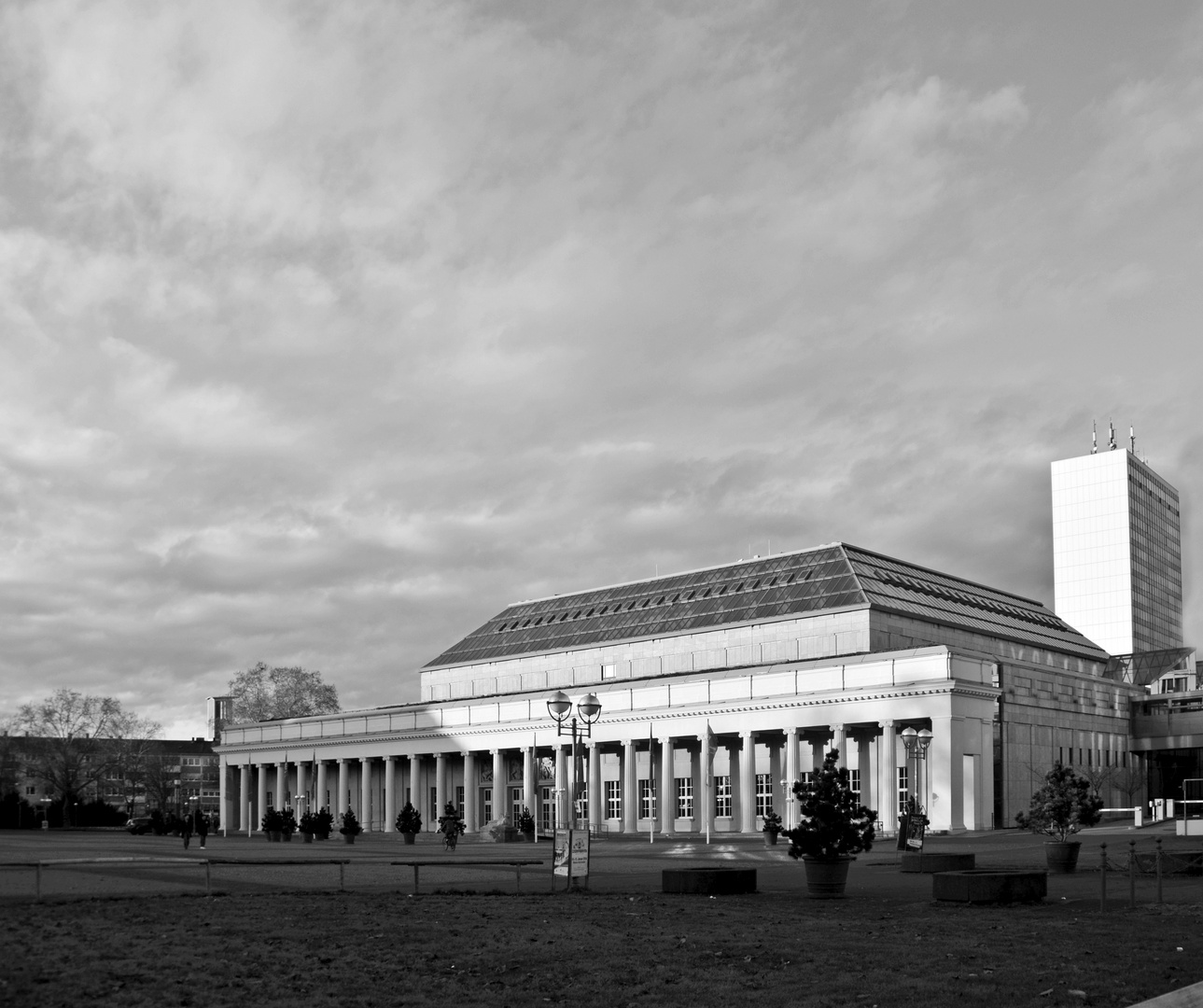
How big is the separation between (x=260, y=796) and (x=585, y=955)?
125150 mm

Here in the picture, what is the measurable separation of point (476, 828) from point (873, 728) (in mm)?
37725

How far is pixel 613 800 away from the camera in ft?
347

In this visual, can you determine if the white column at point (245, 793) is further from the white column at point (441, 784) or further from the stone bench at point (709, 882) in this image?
the stone bench at point (709, 882)

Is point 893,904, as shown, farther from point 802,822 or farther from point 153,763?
point 153,763

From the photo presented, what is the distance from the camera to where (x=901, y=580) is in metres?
105

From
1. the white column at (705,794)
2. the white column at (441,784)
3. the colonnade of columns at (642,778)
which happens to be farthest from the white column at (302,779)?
the white column at (705,794)

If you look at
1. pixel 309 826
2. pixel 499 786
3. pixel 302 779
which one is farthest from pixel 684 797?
pixel 302 779

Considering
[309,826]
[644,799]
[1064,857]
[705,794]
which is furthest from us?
[644,799]

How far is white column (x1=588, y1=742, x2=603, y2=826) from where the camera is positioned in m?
105

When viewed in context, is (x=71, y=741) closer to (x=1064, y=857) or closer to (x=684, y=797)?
(x=684, y=797)

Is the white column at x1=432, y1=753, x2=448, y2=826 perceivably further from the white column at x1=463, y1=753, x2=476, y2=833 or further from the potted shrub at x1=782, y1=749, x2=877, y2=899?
the potted shrub at x1=782, y1=749, x2=877, y2=899

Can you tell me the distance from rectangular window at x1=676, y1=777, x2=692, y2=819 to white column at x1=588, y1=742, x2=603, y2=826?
7.12 m

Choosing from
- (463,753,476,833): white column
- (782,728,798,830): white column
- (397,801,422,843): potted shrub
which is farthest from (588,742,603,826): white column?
(397,801,422,843): potted shrub

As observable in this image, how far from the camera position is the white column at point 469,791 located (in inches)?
4476
